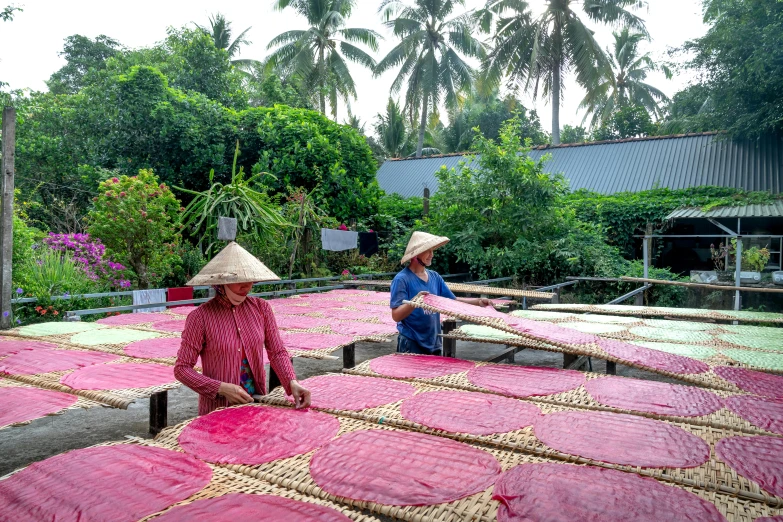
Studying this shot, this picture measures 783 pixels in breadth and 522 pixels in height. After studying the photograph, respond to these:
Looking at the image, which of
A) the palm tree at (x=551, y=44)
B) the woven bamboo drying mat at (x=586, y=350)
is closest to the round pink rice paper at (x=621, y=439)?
the woven bamboo drying mat at (x=586, y=350)

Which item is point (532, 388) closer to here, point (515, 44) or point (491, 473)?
point (491, 473)

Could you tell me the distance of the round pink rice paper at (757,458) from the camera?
1.41 metres

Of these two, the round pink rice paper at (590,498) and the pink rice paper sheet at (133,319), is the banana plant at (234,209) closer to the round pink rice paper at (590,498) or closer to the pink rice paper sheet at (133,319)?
the pink rice paper sheet at (133,319)

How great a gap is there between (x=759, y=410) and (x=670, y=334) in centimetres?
161

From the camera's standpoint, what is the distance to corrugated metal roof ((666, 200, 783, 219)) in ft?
29.4

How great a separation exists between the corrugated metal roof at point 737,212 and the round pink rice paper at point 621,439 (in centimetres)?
889

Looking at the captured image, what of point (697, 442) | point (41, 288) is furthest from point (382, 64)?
point (697, 442)

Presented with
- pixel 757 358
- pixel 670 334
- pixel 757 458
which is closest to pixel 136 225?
pixel 670 334

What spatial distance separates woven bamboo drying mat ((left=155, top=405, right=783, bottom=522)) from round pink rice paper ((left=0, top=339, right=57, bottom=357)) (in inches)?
78.4

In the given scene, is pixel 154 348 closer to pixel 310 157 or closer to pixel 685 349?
pixel 685 349

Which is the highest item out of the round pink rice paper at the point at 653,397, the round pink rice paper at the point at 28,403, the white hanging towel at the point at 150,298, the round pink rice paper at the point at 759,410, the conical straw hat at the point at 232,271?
the conical straw hat at the point at 232,271

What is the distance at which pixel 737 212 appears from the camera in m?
9.23

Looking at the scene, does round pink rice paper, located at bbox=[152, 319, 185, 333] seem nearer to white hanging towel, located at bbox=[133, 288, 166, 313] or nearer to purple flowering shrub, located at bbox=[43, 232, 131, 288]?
white hanging towel, located at bbox=[133, 288, 166, 313]

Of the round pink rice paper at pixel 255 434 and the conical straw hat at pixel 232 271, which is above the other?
the conical straw hat at pixel 232 271
